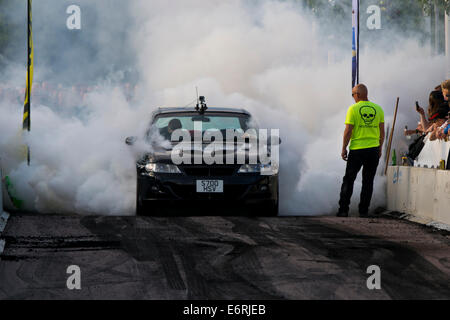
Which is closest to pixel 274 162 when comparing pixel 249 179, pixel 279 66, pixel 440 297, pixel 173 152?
pixel 249 179

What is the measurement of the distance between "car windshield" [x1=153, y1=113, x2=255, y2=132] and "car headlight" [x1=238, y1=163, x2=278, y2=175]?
1020mm

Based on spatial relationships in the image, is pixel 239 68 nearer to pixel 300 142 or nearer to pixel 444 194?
pixel 300 142

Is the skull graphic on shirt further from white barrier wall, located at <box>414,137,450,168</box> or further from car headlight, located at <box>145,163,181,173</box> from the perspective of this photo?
car headlight, located at <box>145,163,181,173</box>

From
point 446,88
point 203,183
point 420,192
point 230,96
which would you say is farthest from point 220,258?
point 230,96

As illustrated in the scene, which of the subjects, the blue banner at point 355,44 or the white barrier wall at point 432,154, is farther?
the blue banner at point 355,44

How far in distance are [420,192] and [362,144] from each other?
1058mm

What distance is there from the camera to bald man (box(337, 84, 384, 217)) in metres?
11.6

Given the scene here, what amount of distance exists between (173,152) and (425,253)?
4030 millimetres

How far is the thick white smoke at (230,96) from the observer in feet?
39.9

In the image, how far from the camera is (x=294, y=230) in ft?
31.3

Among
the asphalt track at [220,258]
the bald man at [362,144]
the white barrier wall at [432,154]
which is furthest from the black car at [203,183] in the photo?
the white barrier wall at [432,154]

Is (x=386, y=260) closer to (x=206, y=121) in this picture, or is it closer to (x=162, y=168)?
(x=162, y=168)

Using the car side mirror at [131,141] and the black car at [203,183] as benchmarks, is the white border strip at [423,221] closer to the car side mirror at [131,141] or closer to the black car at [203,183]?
the black car at [203,183]

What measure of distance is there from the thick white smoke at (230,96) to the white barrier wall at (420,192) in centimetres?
50
